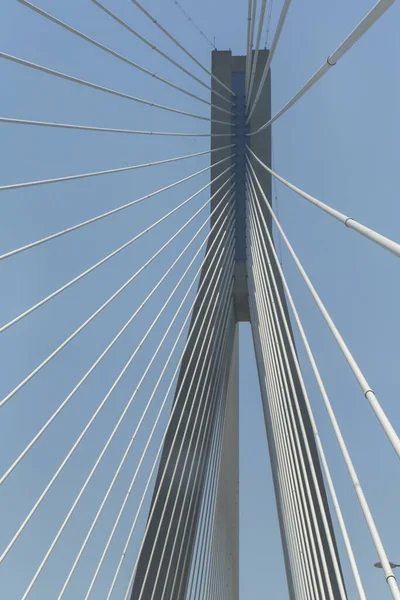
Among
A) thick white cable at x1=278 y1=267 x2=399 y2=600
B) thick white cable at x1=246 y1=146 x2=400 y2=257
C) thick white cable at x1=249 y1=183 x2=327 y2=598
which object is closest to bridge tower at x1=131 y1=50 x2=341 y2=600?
thick white cable at x1=249 y1=183 x2=327 y2=598

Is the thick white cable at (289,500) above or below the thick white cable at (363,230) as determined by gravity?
above

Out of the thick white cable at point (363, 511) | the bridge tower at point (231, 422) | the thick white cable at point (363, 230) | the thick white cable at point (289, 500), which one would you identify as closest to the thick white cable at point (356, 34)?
the thick white cable at point (363, 230)

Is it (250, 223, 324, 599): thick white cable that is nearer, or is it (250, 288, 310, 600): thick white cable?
(250, 223, 324, 599): thick white cable

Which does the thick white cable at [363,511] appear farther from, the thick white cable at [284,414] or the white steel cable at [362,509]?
the thick white cable at [284,414]

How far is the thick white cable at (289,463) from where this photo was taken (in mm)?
7949

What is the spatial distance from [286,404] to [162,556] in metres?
2.90

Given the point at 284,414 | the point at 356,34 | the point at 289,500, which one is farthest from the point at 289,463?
the point at 356,34

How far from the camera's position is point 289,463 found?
9594mm

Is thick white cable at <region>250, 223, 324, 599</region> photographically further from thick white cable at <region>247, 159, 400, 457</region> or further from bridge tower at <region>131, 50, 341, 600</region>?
thick white cable at <region>247, 159, 400, 457</region>

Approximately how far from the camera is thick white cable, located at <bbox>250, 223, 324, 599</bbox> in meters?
7.95

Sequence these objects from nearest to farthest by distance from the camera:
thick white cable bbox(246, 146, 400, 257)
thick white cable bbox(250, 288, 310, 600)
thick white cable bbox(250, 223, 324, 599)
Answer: thick white cable bbox(246, 146, 400, 257) < thick white cable bbox(250, 223, 324, 599) < thick white cable bbox(250, 288, 310, 600)

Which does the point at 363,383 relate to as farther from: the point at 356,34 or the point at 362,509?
the point at 356,34

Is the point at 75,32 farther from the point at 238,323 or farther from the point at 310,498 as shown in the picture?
the point at 238,323

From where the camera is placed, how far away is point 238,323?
1608 cm
